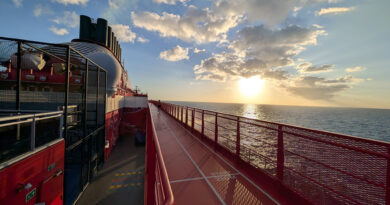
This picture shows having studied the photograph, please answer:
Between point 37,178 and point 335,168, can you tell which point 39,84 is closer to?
point 37,178

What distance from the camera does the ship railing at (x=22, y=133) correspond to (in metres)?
3.70

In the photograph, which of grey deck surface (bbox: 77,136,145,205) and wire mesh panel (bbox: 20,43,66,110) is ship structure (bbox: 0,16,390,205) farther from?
wire mesh panel (bbox: 20,43,66,110)

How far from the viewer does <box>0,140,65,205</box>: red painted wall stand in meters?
3.40

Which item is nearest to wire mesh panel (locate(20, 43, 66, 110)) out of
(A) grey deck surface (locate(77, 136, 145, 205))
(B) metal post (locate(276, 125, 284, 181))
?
(A) grey deck surface (locate(77, 136, 145, 205))

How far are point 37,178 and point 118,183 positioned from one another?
8.97 meters

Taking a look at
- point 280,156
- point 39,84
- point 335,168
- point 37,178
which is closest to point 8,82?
point 39,84

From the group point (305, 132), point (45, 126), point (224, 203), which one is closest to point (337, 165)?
point (305, 132)

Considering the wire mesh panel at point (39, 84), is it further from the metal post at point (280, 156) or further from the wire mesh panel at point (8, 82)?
Result: the metal post at point (280, 156)

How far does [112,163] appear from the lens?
49.5 feet

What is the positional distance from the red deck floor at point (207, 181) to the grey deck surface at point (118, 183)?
25.7ft

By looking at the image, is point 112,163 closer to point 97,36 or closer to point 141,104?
point 141,104

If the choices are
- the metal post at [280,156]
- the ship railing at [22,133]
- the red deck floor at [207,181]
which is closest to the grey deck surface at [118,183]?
the ship railing at [22,133]

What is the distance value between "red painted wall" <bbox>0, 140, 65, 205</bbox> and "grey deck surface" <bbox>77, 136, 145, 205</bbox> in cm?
528

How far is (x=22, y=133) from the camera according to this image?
8.38 m
